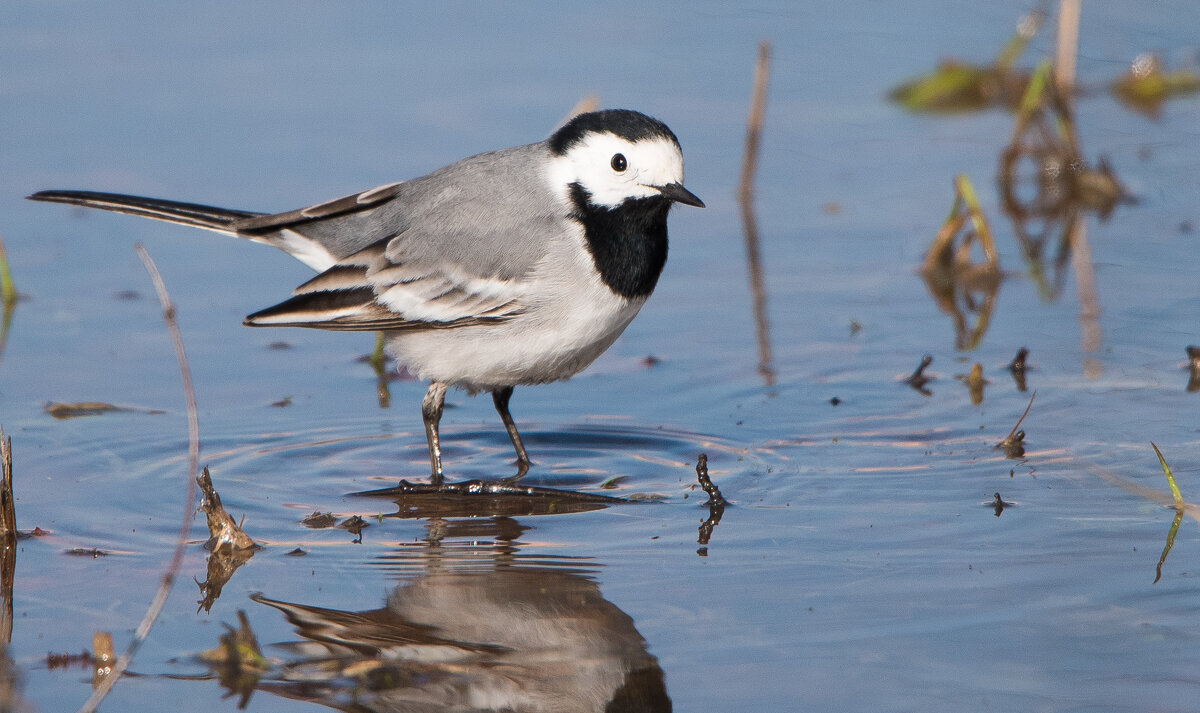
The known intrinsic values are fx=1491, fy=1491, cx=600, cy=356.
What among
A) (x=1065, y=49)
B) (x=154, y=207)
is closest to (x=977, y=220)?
(x=1065, y=49)

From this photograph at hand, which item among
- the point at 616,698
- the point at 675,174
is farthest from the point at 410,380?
the point at 616,698

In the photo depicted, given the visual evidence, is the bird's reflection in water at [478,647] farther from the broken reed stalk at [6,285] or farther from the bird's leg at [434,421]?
the broken reed stalk at [6,285]

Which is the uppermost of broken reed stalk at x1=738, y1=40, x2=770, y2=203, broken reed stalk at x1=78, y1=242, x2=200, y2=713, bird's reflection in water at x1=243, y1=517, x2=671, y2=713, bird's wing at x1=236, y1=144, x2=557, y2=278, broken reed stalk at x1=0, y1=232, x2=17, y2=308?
broken reed stalk at x1=738, y1=40, x2=770, y2=203

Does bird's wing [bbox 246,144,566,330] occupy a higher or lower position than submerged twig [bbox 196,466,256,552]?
higher

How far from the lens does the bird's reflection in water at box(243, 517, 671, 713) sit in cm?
420

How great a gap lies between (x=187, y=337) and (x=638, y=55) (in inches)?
200

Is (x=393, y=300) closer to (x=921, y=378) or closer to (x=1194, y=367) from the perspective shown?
(x=921, y=378)

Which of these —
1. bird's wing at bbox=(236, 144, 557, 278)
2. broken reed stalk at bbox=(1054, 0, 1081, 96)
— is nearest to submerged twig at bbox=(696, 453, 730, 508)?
bird's wing at bbox=(236, 144, 557, 278)

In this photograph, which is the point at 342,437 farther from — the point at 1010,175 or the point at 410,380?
the point at 1010,175

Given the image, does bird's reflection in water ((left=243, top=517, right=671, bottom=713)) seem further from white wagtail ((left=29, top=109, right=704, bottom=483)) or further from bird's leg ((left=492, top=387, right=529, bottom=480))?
white wagtail ((left=29, top=109, right=704, bottom=483))

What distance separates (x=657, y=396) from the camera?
712 centimetres

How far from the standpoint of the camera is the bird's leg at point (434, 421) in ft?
20.5

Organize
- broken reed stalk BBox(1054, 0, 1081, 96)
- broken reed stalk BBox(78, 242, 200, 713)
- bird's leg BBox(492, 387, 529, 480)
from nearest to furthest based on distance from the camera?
1. broken reed stalk BBox(78, 242, 200, 713)
2. bird's leg BBox(492, 387, 529, 480)
3. broken reed stalk BBox(1054, 0, 1081, 96)

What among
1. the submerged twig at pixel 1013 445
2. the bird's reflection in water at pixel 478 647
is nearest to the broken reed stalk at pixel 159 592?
the bird's reflection in water at pixel 478 647
